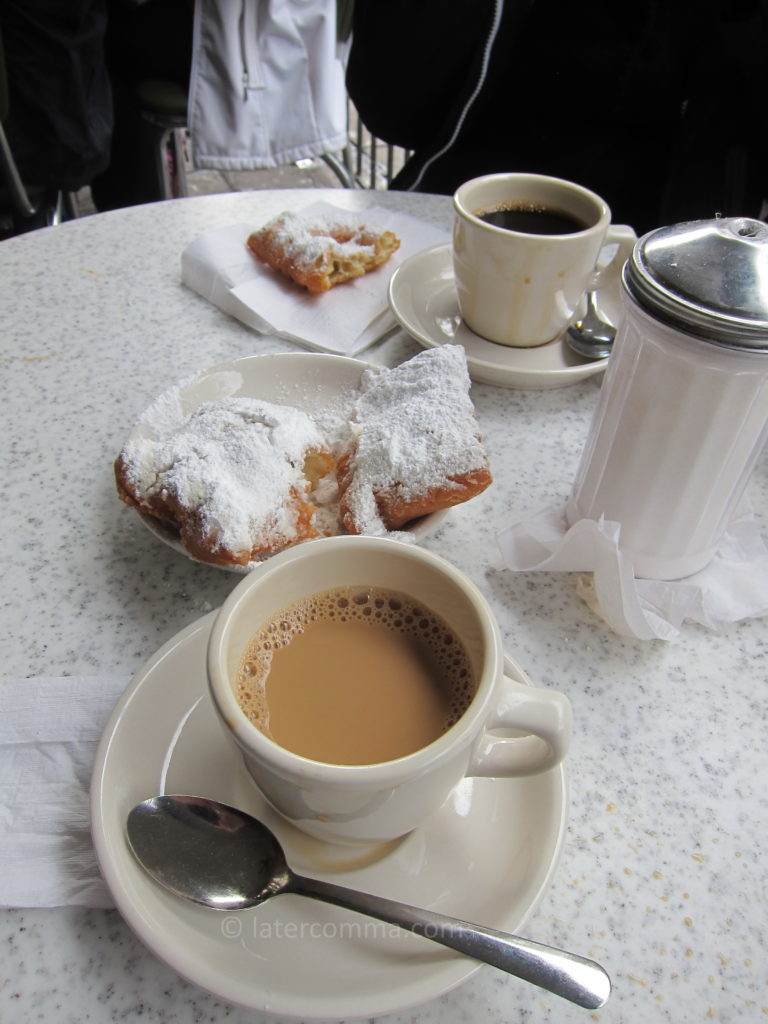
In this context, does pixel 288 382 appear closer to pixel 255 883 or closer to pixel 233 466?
pixel 233 466

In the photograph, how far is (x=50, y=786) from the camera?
47cm

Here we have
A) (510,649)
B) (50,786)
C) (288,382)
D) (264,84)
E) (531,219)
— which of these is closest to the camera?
(50,786)

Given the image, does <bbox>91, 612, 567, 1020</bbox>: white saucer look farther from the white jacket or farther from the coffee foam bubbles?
the white jacket

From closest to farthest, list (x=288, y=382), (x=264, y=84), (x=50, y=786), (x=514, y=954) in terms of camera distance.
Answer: (x=514, y=954), (x=50, y=786), (x=288, y=382), (x=264, y=84)

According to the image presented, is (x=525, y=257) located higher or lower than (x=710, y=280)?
lower

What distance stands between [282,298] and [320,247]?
8 cm

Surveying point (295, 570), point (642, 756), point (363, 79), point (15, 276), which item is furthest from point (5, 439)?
point (363, 79)

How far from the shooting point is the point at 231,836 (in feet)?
1.37

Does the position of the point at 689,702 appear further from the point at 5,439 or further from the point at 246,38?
the point at 246,38

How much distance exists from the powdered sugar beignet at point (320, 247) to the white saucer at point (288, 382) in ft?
0.75

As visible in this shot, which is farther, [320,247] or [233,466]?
[320,247]

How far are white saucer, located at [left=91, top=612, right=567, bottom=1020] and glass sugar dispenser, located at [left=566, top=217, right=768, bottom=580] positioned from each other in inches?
7.7

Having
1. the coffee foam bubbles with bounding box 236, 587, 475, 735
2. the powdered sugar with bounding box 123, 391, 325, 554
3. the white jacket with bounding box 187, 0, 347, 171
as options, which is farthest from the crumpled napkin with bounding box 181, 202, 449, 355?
the white jacket with bounding box 187, 0, 347, 171

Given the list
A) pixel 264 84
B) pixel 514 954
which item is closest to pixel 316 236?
pixel 514 954
